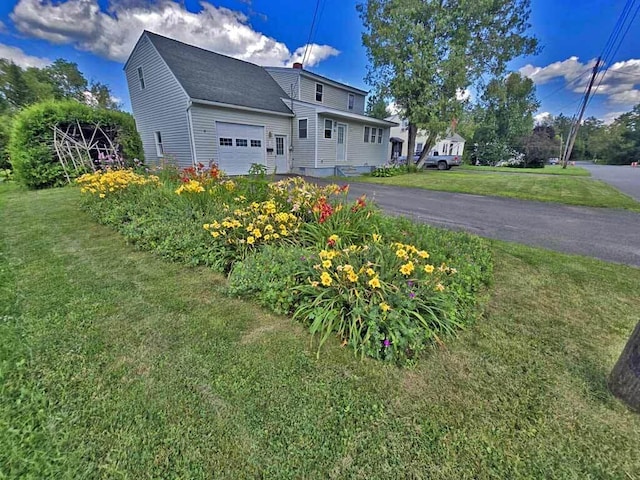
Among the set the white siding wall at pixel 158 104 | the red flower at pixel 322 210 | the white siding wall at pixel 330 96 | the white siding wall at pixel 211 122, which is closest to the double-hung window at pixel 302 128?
the white siding wall at pixel 211 122

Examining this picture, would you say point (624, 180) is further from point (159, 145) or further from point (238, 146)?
point (159, 145)

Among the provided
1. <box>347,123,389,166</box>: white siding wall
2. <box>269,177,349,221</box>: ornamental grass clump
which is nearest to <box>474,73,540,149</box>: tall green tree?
<box>347,123,389,166</box>: white siding wall

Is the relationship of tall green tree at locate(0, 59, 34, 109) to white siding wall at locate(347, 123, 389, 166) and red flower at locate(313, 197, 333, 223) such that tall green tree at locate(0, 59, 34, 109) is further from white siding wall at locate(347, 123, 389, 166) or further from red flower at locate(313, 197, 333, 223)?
red flower at locate(313, 197, 333, 223)

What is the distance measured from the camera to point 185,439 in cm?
132

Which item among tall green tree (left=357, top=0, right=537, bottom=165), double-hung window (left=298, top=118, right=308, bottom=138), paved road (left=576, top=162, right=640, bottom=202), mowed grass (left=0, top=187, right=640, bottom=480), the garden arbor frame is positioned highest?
tall green tree (left=357, top=0, right=537, bottom=165)

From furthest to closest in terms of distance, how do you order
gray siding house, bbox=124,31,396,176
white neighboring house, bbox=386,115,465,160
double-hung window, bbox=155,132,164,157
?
white neighboring house, bbox=386,115,465,160, double-hung window, bbox=155,132,164,157, gray siding house, bbox=124,31,396,176

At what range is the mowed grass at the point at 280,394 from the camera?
4.11 ft

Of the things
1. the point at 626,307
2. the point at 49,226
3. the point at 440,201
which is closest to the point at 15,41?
the point at 49,226

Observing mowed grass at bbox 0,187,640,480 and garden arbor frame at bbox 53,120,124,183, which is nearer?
mowed grass at bbox 0,187,640,480

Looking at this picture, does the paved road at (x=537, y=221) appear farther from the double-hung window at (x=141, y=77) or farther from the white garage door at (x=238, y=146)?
the double-hung window at (x=141, y=77)

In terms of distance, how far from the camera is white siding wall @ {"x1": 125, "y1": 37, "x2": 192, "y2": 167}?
11430mm

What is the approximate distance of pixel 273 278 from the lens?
252 cm

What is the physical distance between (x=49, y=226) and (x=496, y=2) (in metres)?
21.1

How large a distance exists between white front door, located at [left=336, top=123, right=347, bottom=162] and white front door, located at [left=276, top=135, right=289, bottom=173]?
3.01m
